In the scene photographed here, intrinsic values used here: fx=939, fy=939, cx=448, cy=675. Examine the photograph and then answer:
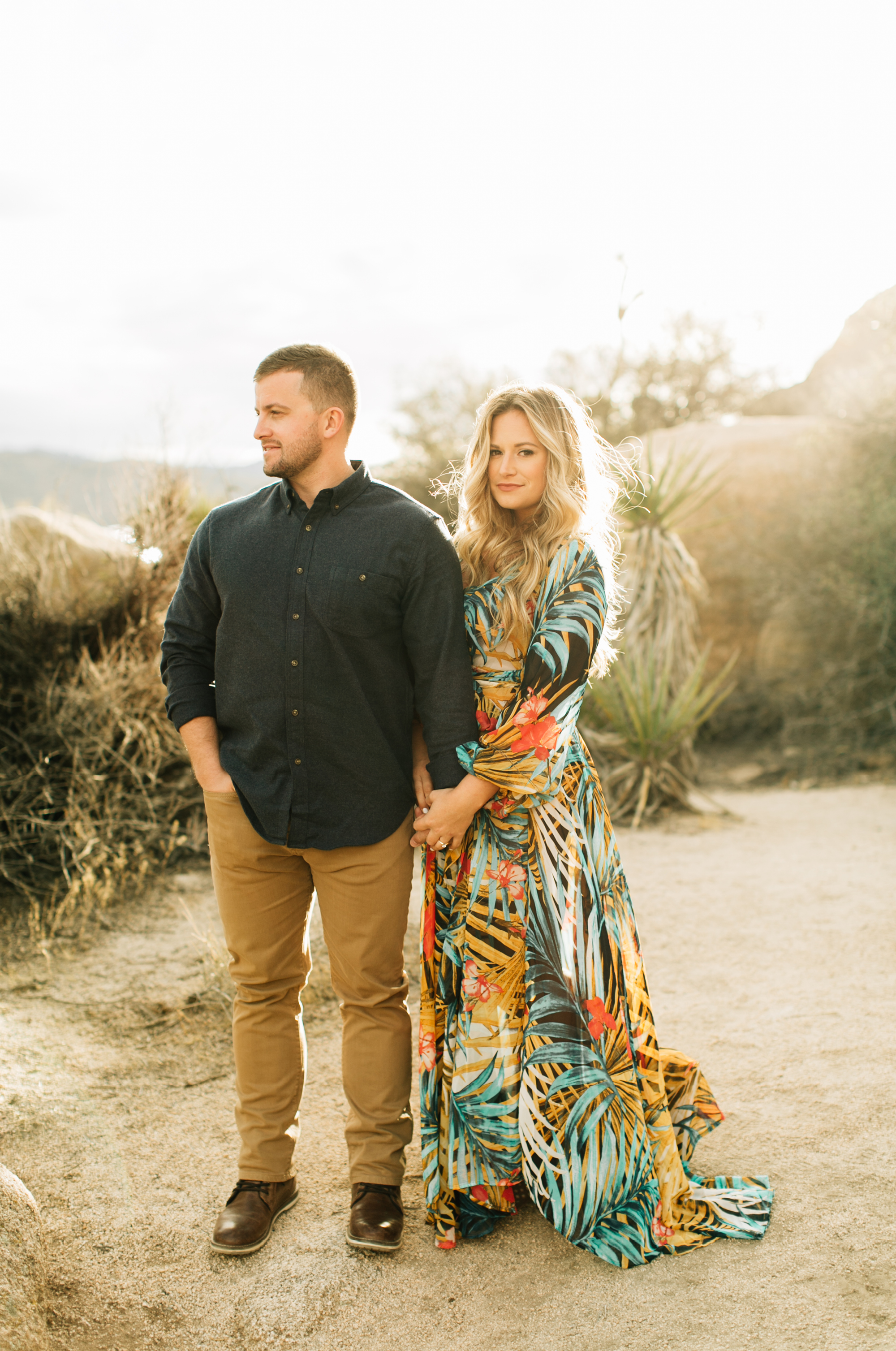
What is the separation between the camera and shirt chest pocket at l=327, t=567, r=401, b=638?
2145 mm

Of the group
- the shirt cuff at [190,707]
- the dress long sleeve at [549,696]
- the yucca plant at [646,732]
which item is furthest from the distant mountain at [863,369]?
the shirt cuff at [190,707]

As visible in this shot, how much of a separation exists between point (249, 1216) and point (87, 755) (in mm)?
3216

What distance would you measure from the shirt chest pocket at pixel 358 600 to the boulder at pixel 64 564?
3.94 m

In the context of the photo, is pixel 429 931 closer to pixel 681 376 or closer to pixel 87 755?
pixel 87 755

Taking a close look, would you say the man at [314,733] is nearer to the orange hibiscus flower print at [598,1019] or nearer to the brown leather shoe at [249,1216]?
the brown leather shoe at [249,1216]

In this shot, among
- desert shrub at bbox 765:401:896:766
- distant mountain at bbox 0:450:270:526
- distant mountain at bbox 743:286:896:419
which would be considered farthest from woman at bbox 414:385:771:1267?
distant mountain at bbox 743:286:896:419

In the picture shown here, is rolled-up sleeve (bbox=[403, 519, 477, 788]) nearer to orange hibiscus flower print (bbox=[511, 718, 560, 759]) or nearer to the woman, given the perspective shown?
the woman

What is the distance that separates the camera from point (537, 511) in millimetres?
2326

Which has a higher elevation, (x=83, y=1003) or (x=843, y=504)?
(x=843, y=504)

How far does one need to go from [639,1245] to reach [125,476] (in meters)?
5.49

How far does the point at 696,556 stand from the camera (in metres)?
9.74

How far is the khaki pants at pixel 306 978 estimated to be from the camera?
2.25 metres

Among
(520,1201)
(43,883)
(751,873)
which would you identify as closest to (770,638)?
(751,873)

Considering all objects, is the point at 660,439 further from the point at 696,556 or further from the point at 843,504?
the point at 843,504
